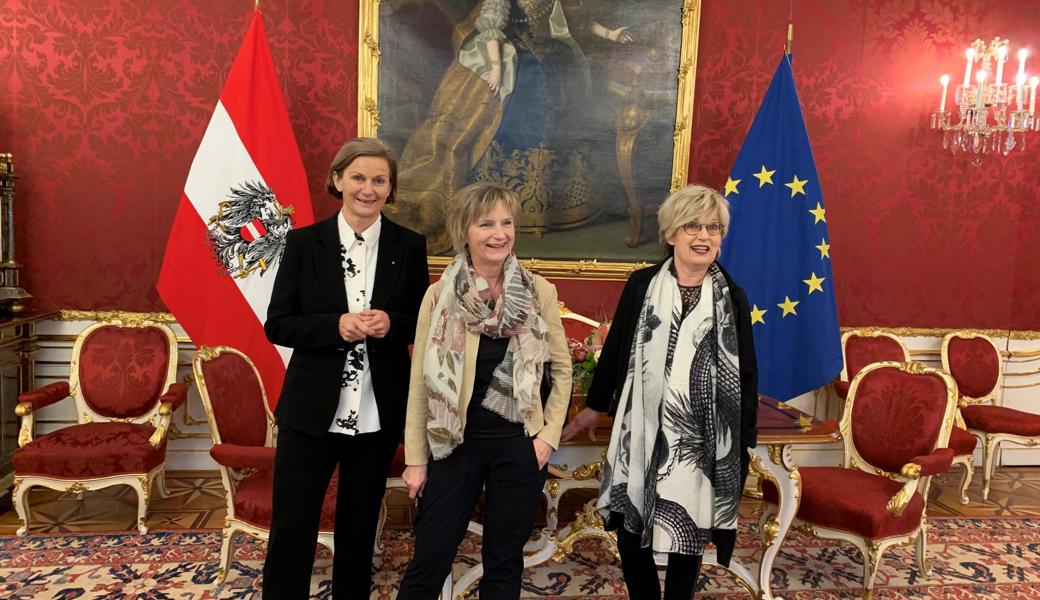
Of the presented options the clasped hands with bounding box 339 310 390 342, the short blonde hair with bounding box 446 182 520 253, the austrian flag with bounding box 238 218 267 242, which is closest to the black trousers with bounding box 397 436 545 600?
the clasped hands with bounding box 339 310 390 342

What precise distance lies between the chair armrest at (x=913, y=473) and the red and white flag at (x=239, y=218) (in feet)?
9.82

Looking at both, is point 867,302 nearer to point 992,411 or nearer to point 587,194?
point 992,411

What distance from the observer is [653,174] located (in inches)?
165

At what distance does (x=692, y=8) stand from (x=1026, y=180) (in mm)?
2651

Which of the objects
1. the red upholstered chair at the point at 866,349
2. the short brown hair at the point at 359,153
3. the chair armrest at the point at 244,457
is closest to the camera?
the short brown hair at the point at 359,153

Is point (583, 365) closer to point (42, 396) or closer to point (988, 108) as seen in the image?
point (42, 396)

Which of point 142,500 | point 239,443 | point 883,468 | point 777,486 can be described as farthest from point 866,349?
point 142,500

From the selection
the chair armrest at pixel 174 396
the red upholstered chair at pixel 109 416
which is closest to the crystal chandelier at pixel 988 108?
the chair armrest at pixel 174 396

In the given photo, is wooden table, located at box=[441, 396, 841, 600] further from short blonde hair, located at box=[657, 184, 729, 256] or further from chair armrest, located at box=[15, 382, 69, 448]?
chair armrest, located at box=[15, 382, 69, 448]

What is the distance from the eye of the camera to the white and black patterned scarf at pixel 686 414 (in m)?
1.99

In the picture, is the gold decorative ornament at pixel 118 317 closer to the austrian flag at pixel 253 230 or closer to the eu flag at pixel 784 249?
the austrian flag at pixel 253 230

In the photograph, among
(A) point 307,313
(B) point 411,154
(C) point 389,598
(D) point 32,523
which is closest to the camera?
(A) point 307,313

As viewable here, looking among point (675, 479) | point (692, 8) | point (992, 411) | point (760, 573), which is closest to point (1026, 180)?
point (992, 411)

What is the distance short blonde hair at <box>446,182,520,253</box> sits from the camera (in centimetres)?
181
